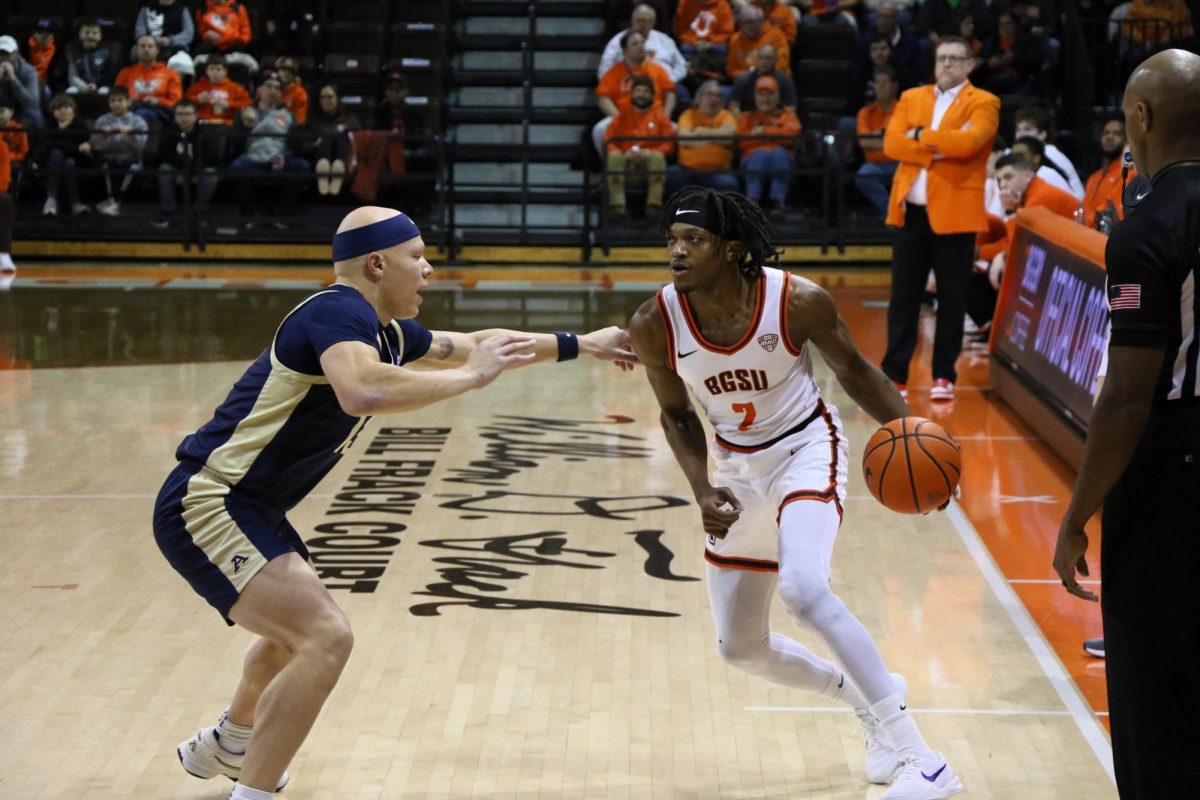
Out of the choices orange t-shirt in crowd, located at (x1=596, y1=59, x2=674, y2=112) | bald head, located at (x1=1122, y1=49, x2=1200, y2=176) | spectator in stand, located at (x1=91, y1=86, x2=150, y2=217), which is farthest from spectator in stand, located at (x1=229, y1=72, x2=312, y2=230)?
bald head, located at (x1=1122, y1=49, x2=1200, y2=176)

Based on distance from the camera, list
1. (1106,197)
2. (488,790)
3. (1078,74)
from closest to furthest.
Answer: (488,790), (1106,197), (1078,74)

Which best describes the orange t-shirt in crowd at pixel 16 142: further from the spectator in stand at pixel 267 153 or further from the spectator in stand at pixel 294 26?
the spectator in stand at pixel 294 26

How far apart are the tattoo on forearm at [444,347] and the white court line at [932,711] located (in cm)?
147

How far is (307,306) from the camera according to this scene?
13.5ft

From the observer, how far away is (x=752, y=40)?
57.4ft

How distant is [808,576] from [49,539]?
159 inches

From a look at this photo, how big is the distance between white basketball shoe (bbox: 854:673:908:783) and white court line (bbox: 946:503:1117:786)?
59 cm

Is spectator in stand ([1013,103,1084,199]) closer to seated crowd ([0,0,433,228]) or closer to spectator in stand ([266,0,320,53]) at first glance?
seated crowd ([0,0,433,228])

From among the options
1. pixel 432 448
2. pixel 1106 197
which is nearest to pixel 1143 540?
pixel 432 448

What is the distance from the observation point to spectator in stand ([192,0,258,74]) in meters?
18.1

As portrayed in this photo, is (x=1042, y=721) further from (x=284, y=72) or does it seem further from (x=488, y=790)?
(x=284, y=72)

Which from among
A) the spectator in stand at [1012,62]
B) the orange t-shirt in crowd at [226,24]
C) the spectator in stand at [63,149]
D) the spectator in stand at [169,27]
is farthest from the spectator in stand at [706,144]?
the spectator in stand at [63,149]

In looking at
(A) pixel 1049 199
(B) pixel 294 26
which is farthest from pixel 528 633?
(B) pixel 294 26

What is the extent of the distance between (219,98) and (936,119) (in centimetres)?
991
